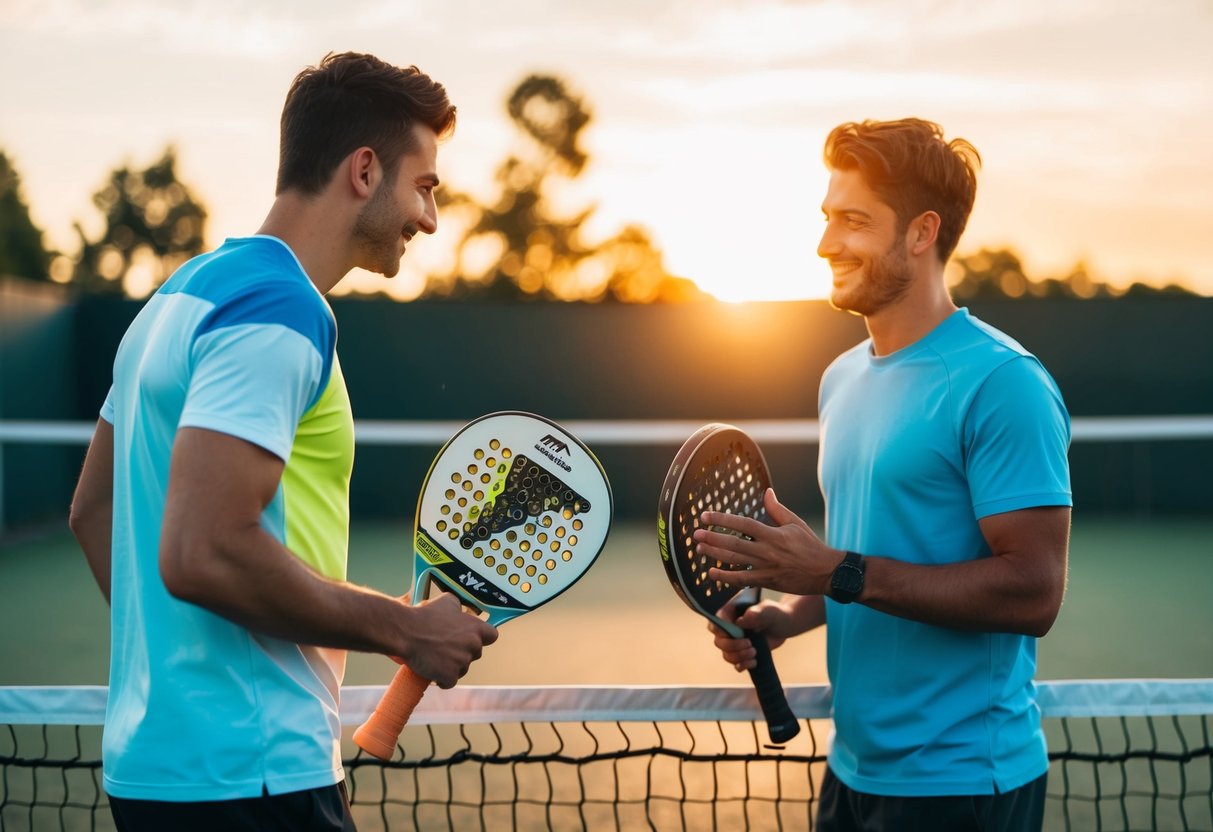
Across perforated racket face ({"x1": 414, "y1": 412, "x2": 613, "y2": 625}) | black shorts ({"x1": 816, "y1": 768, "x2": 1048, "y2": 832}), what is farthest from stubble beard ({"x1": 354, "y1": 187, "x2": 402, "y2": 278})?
black shorts ({"x1": 816, "y1": 768, "x2": 1048, "y2": 832})

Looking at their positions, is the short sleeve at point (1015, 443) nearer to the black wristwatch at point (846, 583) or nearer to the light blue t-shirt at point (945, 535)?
the light blue t-shirt at point (945, 535)

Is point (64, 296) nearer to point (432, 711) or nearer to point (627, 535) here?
point (627, 535)

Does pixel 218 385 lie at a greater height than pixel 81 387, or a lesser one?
greater

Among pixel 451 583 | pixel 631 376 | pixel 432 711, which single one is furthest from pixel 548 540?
pixel 631 376

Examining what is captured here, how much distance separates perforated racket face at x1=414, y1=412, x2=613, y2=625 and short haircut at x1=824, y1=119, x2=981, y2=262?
25.3 inches

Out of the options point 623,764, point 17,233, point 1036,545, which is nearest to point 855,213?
point 1036,545

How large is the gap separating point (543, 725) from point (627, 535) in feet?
19.6

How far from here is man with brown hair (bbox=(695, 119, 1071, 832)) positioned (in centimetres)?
170

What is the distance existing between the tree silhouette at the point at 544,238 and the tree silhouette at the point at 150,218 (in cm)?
1679

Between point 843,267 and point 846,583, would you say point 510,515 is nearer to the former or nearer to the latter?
point 846,583

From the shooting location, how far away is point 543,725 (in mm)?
3766

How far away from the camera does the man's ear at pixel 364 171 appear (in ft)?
5.00

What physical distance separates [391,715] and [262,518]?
0.37m

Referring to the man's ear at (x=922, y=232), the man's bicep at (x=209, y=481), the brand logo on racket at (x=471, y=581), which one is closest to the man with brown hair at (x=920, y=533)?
the man's ear at (x=922, y=232)
